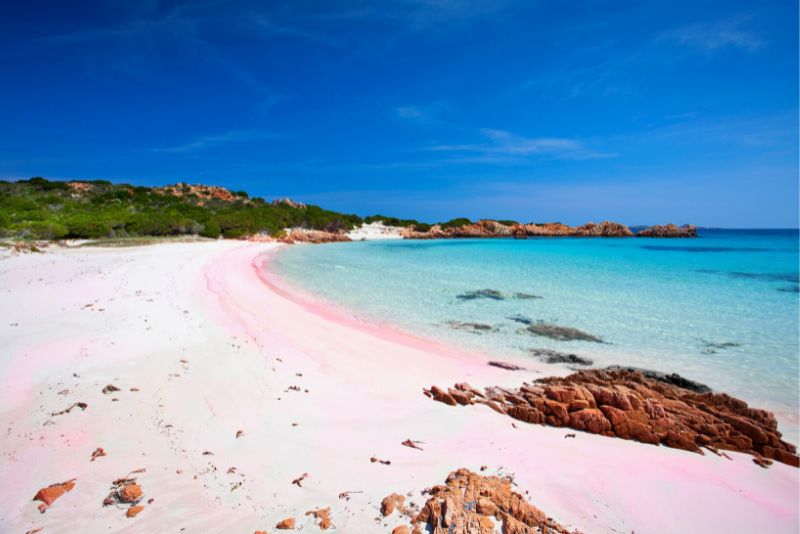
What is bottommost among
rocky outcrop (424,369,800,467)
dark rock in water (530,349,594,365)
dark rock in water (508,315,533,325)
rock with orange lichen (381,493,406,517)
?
dark rock in water (530,349,594,365)

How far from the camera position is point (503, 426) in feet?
13.0

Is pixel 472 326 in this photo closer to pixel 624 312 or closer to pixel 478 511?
pixel 624 312

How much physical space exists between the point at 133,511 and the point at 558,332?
762 centimetres

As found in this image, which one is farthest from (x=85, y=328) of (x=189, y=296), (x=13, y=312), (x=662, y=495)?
(x=662, y=495)

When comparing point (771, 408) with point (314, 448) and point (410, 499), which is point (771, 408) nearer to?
point (410, 499)

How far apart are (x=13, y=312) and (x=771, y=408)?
11.9m

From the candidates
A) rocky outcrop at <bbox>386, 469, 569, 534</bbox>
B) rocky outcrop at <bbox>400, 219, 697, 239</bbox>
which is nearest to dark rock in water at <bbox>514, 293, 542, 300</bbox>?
rocky outcrop at <bbox>386, 469, 569, 534</bbox>

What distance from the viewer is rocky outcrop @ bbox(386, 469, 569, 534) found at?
2318 millimetres

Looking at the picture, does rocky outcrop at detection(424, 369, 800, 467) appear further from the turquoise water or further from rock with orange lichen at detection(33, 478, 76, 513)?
rock with orange lichen at detection(33, 478, 76, 513)

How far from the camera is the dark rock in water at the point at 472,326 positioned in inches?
324

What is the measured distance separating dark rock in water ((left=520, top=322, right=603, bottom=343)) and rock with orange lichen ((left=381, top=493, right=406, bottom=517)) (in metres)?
5.95

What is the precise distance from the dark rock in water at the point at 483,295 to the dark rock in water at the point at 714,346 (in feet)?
16.5

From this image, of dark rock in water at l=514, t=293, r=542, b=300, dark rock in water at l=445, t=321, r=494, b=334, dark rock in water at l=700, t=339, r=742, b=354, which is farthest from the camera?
dark rock in water at l=514, t=293, r=542, b=300

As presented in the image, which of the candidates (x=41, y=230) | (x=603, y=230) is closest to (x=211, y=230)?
(x=41, y=230)
